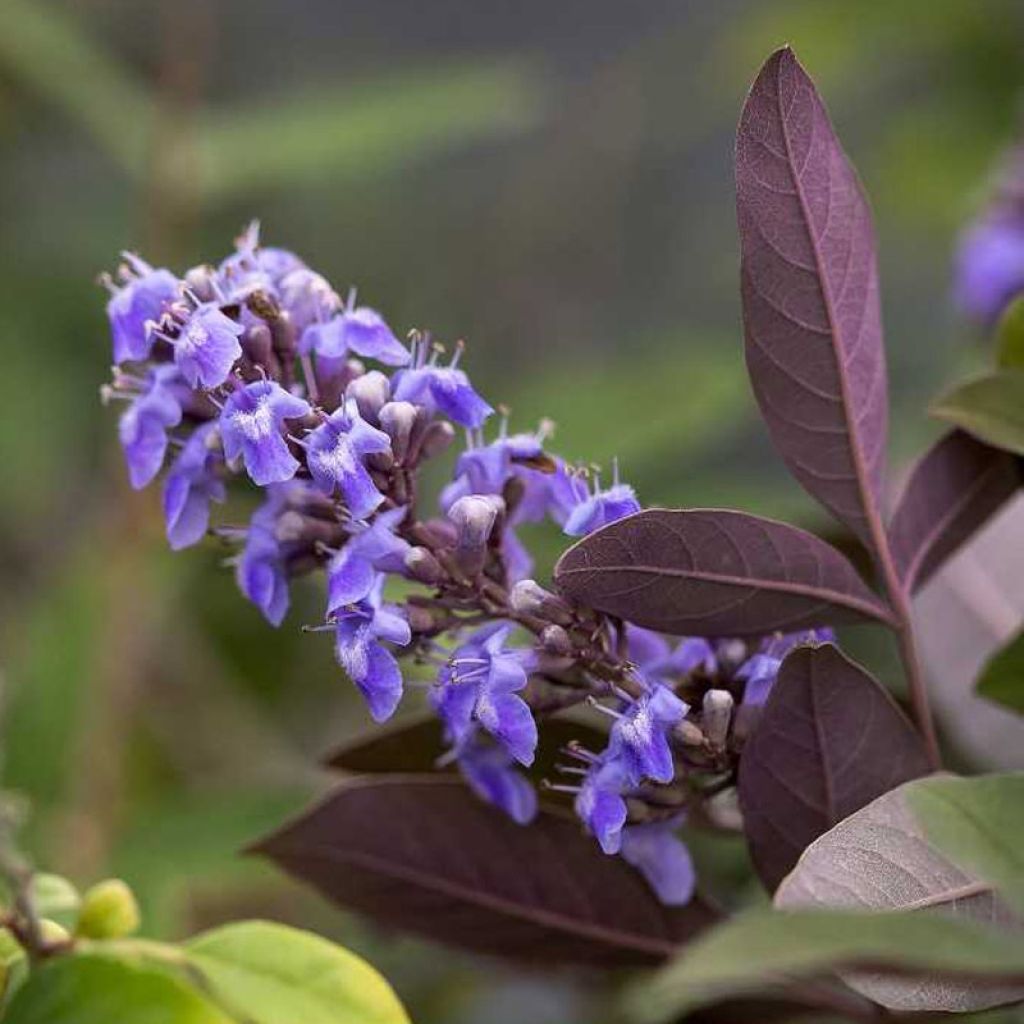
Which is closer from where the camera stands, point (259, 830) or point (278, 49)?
point (259, 830)

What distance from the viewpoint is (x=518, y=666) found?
571 millimetres

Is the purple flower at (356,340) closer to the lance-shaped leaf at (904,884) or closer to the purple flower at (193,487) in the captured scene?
the purple flower at (193,487)

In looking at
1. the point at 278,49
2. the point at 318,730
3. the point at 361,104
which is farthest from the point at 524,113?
the point at 278,49

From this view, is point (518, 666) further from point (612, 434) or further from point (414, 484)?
point (612, 434)

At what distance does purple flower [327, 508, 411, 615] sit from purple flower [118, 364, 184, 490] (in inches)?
3.1

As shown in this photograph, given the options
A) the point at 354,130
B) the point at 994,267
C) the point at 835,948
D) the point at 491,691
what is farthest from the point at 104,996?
the point at 354,130

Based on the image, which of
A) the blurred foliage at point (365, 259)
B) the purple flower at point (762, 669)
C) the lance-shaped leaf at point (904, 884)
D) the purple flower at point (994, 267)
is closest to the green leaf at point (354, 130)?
the blurred foliage at point (365, 259)

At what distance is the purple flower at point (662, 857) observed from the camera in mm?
632

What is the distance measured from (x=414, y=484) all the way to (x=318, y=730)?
3.25 feet

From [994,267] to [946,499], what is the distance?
45cm

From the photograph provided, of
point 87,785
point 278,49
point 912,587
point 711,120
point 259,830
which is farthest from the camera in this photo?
point 278,49

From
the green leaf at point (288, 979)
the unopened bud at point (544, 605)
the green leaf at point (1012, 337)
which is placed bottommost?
the green leaf at point (288, 979)

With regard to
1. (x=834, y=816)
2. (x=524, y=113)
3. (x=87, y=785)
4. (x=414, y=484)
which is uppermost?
(x=524, y=113)

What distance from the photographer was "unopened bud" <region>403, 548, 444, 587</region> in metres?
0.60
